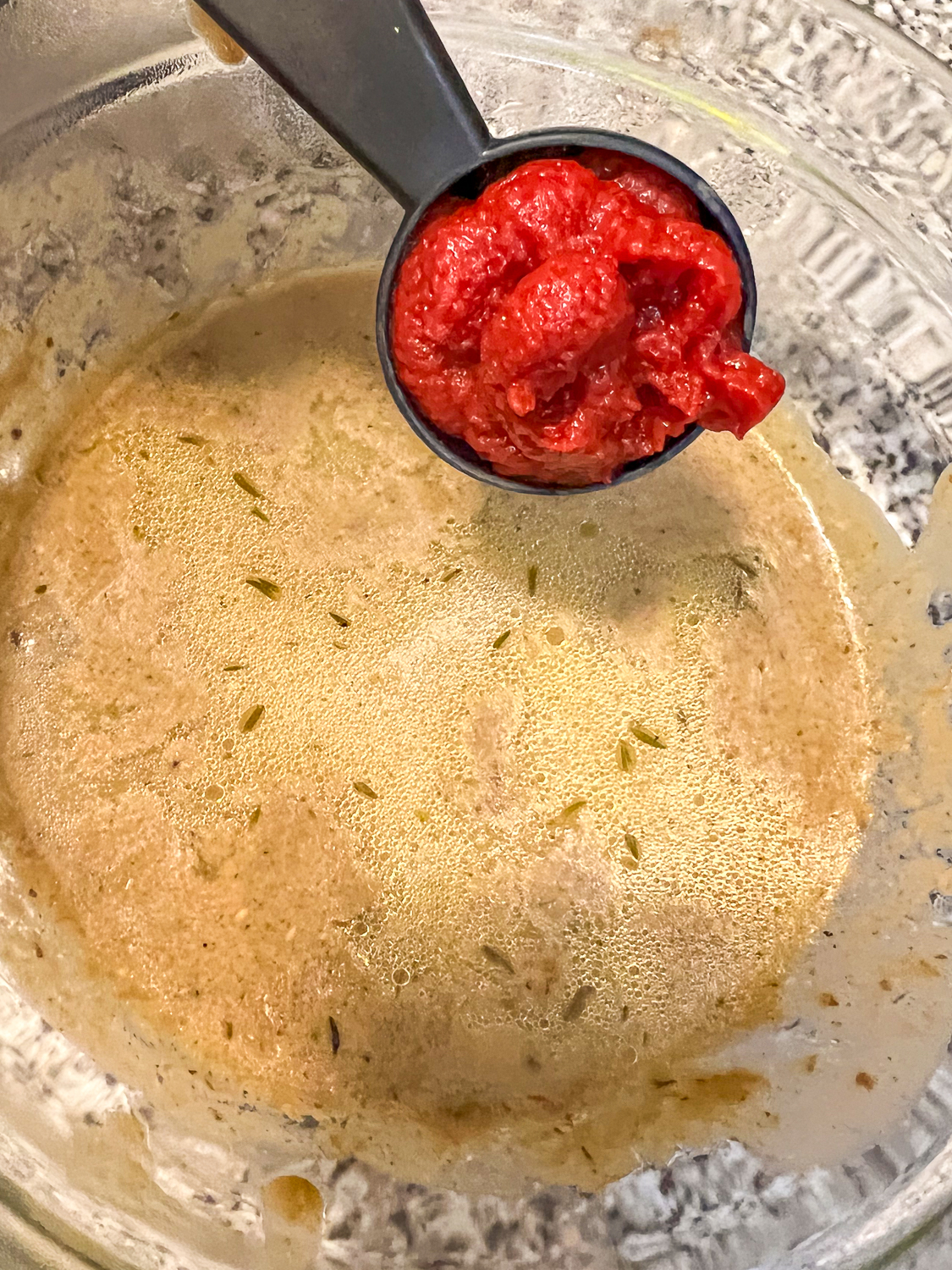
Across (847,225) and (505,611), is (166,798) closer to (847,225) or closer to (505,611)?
(505,611)

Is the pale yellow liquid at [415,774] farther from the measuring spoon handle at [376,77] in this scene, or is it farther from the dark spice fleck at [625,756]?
the measuring spoon handle at [376,77]

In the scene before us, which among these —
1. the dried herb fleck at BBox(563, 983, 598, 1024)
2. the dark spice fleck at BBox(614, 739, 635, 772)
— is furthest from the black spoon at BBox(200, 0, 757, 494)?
the dried herb fleck at BBox(563, 983, 598, 1024)

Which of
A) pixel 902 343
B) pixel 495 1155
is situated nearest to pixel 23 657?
pixel 495 1155

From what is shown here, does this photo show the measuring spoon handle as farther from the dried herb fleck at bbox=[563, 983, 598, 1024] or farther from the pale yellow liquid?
the dried herb fleck at bbox=[563, 983, 598, 1024]

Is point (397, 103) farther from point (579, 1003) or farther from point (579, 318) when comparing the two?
point (579, 1003)

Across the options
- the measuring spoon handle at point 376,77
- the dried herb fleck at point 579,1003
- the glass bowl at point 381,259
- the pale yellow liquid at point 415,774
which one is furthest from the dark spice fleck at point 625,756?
the measuring spoon handle at point 376,77

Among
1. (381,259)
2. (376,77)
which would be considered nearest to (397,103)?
(376,77)

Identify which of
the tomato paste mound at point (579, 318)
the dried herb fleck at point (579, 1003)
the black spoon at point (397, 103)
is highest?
the black spoon at point (397, 103)
